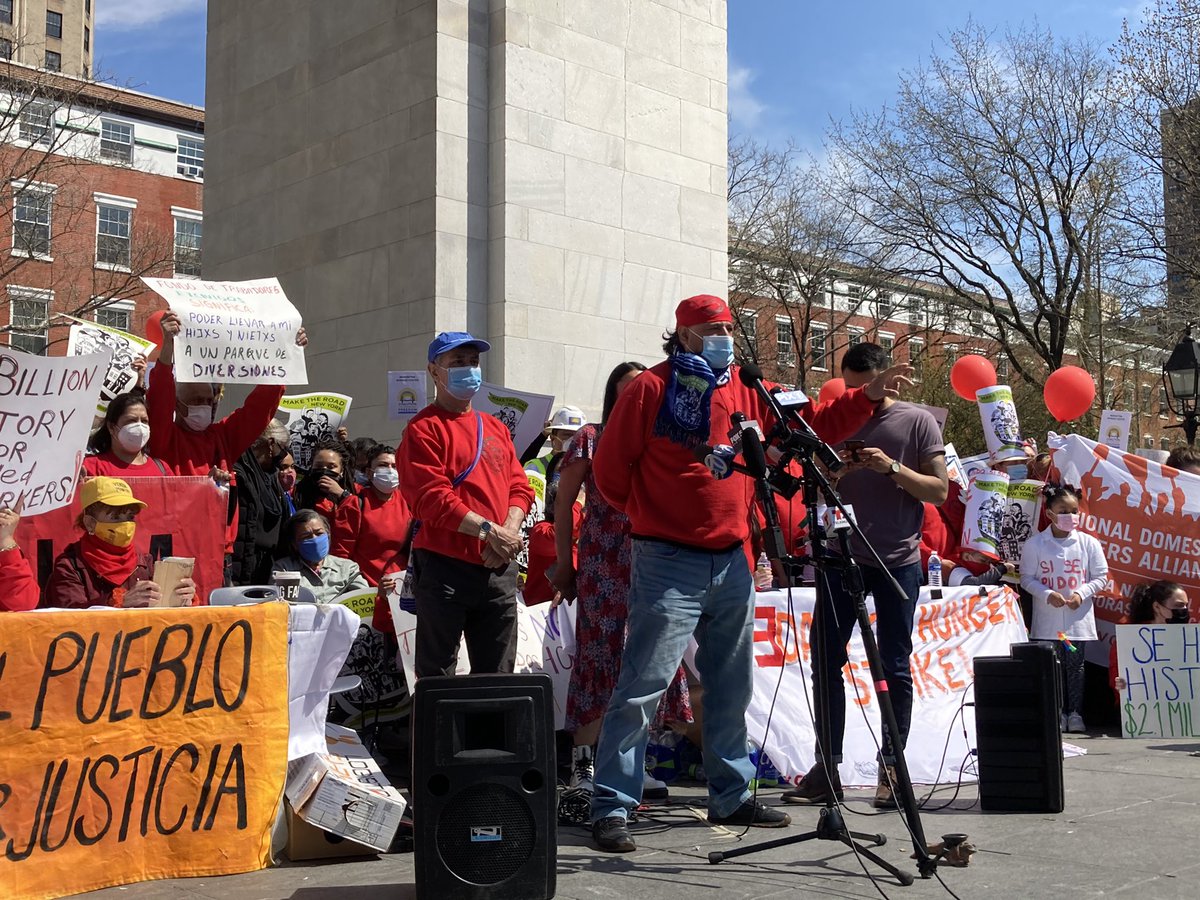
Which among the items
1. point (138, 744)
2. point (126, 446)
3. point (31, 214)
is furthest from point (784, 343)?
point (138, 744)

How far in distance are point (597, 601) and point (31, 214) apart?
90.3 feet

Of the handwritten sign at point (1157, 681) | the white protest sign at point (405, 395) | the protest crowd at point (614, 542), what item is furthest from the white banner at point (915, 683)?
the white protest sign at point (405, 395)

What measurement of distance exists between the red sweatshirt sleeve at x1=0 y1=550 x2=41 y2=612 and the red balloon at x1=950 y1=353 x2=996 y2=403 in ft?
31.5

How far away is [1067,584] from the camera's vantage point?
31.2 feet

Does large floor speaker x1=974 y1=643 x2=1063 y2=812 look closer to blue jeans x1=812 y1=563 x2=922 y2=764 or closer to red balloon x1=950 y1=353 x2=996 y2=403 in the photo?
blue jeans x1=812 y1=563 x2=922 y2=764

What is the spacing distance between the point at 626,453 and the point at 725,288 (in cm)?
1024

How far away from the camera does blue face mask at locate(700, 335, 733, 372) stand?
5273 mm

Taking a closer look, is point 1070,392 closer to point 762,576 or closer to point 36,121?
point 762,576

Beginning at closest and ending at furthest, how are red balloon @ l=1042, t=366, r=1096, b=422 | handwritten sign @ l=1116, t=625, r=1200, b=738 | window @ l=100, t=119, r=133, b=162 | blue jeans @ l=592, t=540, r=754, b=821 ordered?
blue jeans @ l=592, t=540, r=754, b=821 < handwritten sign @ l=1116, t=625, r=1200, b=738 < red balloon @ l=1042, t=366, r=1096, b=422 < window @ l=100, t=119, r=133, b=162

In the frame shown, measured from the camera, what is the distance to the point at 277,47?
47.3 ft

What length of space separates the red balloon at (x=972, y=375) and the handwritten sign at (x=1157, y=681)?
4133 mm

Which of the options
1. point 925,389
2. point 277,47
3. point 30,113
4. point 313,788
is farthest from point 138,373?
point 925,389

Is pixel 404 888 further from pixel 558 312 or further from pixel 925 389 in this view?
pixel 925 389

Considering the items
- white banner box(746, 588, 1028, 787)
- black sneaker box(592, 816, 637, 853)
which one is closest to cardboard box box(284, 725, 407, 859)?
black sneaker box(592, 816, 637, 853)
